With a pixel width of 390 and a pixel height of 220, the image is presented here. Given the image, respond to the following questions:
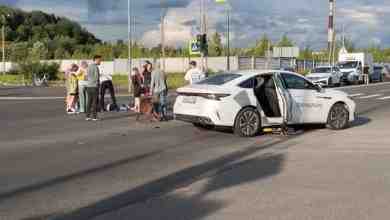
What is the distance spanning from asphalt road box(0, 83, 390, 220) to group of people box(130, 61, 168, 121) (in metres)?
0.64

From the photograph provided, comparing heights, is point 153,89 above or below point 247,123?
above

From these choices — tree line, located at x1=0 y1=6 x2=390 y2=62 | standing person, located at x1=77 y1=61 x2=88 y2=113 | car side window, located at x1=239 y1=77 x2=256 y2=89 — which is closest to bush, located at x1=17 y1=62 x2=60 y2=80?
tree line, located at x1=0 y1=6 x2=390 y2=62

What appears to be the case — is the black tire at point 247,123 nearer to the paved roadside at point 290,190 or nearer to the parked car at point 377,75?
the paved roadside at point 290,190

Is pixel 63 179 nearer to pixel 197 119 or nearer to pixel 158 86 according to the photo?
pixel 197 119

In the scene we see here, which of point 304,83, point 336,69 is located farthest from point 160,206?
point 336,69

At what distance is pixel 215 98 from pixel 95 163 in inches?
169

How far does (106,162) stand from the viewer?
1053cm

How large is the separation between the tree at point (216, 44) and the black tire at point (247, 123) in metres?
77.3

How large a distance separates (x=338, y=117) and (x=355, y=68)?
3765 centimetres

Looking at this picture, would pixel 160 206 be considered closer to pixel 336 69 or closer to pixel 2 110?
pixel 2 110

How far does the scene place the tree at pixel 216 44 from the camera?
302 ft

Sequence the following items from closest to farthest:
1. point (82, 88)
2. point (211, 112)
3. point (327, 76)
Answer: point (211, 112) → point (82, 88) → point (327, 76)

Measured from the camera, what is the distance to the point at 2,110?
2230 cm

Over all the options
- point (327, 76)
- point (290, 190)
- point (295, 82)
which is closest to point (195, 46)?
point (327, 76)
